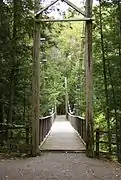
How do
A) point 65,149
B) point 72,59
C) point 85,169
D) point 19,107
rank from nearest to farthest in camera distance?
point 85,169
point 65,149
point 19,107
point 72,59

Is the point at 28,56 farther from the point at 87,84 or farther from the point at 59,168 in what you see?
the point at 59,168

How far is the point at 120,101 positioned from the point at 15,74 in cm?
374

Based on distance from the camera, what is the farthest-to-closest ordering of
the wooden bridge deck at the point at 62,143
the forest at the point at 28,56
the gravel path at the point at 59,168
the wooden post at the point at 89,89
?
1. the forest at the point at 28,56
2. the wooden bridge deck at the point at 62,143
3. the wooden post at the point at 89,89
4. the gravel path at the point at 59,168

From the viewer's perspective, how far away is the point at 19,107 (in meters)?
13.3

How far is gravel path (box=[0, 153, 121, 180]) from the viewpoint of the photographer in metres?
6.66

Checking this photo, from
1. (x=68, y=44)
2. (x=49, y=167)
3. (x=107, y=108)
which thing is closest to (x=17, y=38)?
(x=107, y=108)

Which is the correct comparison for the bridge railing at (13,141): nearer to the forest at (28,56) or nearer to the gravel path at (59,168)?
the gravel path at (59,168)

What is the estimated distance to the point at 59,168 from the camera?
24.9 ft

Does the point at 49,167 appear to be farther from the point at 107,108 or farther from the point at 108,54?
the point at 108,54

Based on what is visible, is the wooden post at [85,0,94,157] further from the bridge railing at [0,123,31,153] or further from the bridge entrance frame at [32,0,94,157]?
Answer: the bridge railing at [0,123,31,153]

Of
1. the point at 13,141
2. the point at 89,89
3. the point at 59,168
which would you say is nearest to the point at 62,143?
the point at 13,141

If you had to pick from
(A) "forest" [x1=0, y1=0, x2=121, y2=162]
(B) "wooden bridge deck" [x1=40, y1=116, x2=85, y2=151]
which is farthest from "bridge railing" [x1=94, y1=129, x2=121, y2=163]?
(B) "wooden bridge deck" [x1=40, y1=116, x2=85, y2=151]

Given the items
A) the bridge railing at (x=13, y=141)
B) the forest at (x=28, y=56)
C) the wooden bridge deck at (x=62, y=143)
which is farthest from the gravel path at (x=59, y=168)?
the forest at (x=28, y=56)

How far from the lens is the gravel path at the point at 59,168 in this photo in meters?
6.66
